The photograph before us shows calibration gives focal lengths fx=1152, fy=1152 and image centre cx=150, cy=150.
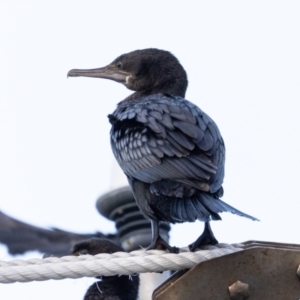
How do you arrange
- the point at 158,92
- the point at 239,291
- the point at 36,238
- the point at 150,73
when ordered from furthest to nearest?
the point at 36,238 < the point at 150,73 < the point at 158,92 < the point at 239,291

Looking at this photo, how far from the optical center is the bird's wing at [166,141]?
473cm

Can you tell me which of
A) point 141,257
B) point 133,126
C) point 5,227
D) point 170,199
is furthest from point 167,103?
point 5,227

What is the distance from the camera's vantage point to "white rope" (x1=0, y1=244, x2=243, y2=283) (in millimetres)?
3959

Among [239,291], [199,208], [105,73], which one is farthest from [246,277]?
[105,73]

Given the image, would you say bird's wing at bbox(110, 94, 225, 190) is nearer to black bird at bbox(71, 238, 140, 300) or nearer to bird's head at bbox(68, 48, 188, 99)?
bird's head at bbox(68, 48, 188, 99)

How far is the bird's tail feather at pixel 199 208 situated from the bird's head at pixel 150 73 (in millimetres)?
1284

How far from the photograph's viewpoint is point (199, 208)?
15.0 feet

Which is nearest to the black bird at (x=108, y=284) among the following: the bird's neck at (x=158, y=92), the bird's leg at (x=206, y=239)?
the bird's neck at (x=158, y=92)

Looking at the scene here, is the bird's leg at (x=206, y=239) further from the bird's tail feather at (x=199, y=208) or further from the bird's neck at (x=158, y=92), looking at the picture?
the bird's neck at (x=158, y=92)

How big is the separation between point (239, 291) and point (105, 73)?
2.75 m

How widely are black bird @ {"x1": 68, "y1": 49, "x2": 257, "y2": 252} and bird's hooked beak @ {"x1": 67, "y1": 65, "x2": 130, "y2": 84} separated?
2.36 ft

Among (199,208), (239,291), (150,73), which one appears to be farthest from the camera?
(150,73)

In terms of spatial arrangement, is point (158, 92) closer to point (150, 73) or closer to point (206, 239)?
point (150, 73)

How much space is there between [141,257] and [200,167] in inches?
29.2
